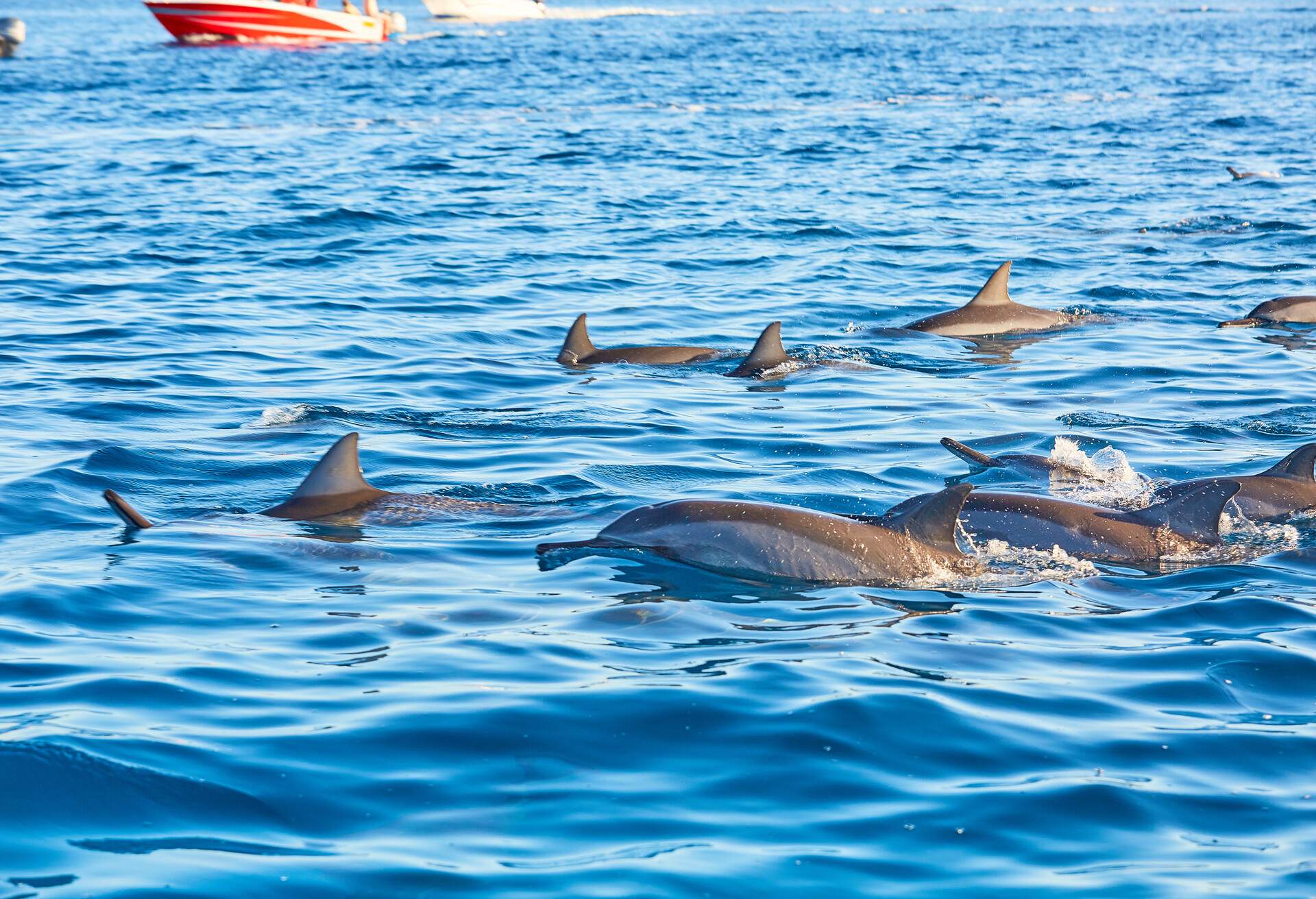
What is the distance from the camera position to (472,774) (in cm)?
533

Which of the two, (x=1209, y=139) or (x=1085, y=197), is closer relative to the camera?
(x=1085, y=197)

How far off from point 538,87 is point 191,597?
122 ft

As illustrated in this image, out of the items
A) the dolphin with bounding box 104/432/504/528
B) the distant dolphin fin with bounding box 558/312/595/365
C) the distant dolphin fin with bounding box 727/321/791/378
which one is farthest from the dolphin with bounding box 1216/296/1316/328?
the dolphin with bounding box 104/432/504/528

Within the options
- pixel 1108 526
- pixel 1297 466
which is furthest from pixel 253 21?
pixel 1108 526

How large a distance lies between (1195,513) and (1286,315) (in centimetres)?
819

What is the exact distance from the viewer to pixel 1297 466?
29.8 feet

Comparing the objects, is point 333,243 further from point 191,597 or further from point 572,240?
point 191,597

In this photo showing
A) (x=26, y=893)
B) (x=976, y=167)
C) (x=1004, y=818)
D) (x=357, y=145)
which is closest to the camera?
(x=26, y=893)

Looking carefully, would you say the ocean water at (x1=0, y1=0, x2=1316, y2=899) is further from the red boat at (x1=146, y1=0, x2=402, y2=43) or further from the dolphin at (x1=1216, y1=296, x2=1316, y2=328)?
the red boat at (x1=146, y1=0, x2=402, y2=43)

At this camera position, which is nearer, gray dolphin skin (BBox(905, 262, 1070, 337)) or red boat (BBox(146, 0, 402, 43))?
gray dolphin skin (BBox(905, 262, 1070, 337))

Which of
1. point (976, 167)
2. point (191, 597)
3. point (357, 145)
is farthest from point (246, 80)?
point (191, 597)

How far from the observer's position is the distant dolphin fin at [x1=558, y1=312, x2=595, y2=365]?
13523 mm

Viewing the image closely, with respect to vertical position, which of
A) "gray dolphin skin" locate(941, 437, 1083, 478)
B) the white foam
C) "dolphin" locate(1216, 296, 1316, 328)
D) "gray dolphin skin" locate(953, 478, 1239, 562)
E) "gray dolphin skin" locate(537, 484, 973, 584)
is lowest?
"dolphin" locate(1216, 296, 1316, 328)

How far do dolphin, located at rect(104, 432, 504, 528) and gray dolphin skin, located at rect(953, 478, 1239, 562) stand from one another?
10.5 feet
